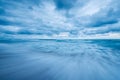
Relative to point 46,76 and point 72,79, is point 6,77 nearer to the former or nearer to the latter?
point 46,76

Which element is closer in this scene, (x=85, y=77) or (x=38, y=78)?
(x=38, y=78)

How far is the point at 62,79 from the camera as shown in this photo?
361cm

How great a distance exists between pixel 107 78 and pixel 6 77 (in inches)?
192

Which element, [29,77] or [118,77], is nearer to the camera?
[29,77]

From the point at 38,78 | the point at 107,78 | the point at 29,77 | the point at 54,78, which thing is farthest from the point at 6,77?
the point at 107,78

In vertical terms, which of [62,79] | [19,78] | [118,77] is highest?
[19,78]

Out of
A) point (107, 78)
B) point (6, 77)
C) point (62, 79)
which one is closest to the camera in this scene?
point (6, 77)

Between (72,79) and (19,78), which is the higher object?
(19,78)

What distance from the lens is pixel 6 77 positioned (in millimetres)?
3357

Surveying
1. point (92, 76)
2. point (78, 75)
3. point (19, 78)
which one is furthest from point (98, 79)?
point (19, 78)

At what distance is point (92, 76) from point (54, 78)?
199 cm

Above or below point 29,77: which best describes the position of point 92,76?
below

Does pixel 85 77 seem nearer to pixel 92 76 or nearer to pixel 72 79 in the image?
pixel 92 76

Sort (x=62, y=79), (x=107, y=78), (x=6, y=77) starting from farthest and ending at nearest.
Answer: (x=107, y=78), (x=62, y=79), (x=6, y=77)
